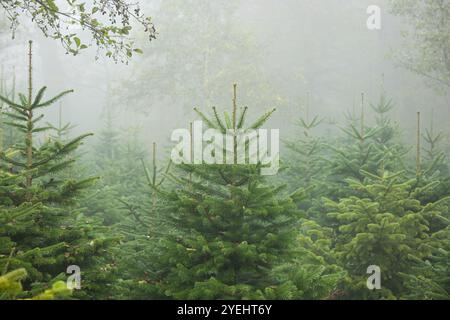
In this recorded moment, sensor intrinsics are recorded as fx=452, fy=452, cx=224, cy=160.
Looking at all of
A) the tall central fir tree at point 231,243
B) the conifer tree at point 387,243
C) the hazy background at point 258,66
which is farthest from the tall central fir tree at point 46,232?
the hazy background at point 258,66

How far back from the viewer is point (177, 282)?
466 cm

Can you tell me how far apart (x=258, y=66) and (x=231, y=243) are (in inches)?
1058

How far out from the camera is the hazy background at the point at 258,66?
27906 millimetres

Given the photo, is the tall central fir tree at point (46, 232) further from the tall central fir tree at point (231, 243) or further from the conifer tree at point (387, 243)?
the conifer tree at point (387, 243)

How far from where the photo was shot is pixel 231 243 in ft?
15.3

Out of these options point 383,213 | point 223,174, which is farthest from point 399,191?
point 223,174

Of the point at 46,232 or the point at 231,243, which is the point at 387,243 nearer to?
the point at 231,243

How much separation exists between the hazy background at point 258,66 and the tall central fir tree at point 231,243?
836 inches

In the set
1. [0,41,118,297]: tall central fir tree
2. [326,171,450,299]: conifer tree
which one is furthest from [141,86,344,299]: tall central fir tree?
[326,171,450,299]: conifer tree

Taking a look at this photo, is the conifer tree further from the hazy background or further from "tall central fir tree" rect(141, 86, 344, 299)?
the hazy background

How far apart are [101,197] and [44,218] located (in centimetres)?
509

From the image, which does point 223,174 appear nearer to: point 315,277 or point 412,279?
point 315,277

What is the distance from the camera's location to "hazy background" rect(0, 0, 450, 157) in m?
27.9

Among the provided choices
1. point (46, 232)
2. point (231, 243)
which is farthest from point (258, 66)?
point (46, 232)
